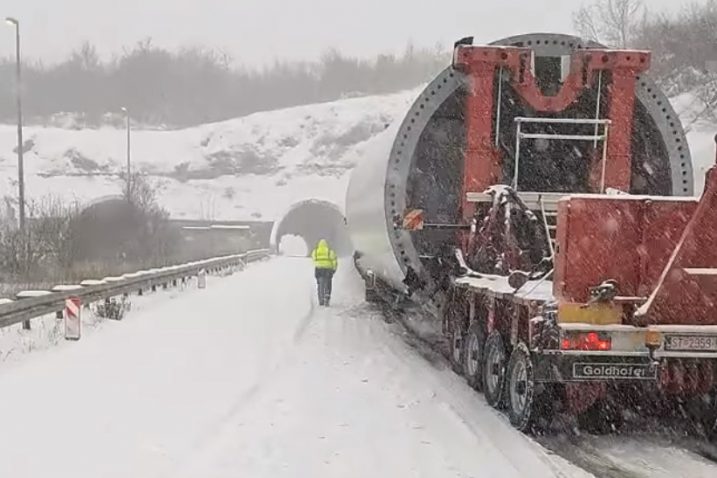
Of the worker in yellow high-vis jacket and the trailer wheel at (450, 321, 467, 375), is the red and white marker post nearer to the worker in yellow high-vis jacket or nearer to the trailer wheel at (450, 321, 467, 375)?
the trailer wheel at (450, 321, 467, 375)

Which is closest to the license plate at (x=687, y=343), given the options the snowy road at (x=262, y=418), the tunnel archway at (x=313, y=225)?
the snowy road at (x=262, y=418)

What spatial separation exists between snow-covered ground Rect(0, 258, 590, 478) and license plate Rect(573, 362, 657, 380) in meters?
0.69

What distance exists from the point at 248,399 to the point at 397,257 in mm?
3043

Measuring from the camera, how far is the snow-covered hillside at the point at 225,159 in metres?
78.8

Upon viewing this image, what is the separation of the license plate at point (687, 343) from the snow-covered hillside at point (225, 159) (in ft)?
217

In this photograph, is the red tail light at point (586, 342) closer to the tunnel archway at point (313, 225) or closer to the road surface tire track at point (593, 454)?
the road surface tire track at point (593, 454)

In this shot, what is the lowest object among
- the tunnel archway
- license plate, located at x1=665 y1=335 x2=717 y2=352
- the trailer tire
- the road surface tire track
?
the tunnel archway

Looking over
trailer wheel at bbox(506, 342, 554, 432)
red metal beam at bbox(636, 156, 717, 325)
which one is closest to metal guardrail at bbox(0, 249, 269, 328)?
trailer wheel at bbox(506, 342, 554, 432)

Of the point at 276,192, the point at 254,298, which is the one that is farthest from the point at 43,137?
the point at 254,298

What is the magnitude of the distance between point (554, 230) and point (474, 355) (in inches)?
66.7

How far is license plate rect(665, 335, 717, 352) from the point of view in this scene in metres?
7.03

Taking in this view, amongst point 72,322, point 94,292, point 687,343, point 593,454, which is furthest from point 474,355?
point 94,292

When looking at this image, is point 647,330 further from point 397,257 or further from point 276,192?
point 276,192

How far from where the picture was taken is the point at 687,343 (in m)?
7.04
